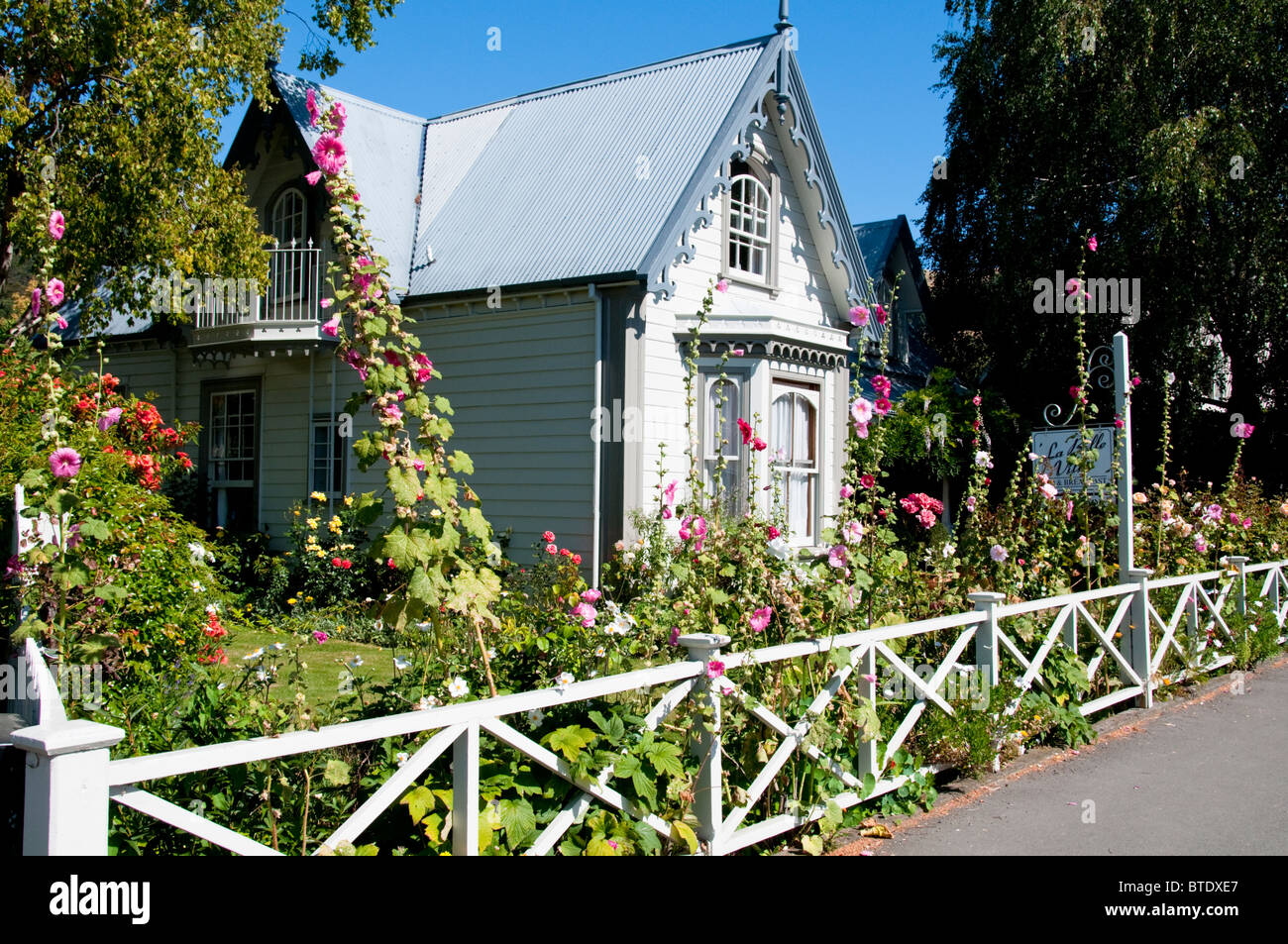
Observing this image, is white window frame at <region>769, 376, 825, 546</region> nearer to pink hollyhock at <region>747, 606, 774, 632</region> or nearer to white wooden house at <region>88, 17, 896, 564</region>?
white wooden house at <region>88, 17, 896, 564</region>

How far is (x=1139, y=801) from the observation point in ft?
19.5

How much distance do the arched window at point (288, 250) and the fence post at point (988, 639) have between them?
32.2 ft

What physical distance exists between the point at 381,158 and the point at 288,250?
2.58 m

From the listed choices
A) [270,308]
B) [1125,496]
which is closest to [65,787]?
[1125,496]

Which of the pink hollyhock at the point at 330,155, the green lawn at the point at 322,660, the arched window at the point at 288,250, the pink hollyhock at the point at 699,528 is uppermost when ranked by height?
the arched window at the point at 288,250

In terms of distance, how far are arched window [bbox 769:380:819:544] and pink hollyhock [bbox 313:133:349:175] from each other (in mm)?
9301

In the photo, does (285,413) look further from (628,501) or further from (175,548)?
(175,548)

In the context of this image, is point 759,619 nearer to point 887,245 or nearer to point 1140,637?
point 1140,637

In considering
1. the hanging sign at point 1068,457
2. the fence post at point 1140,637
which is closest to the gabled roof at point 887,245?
the hanging sign at point 1068,457

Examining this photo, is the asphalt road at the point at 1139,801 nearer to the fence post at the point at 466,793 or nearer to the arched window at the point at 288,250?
the fence post at the point at 466,793

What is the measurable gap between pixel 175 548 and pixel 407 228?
8950 millimetres

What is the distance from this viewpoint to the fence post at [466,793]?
357cm
